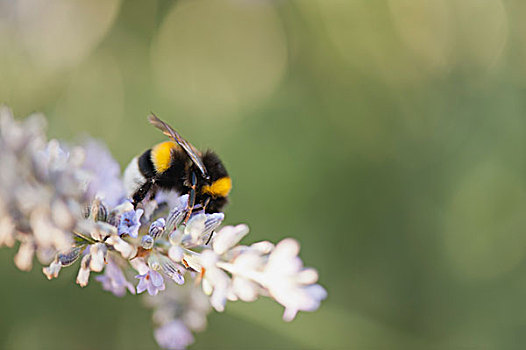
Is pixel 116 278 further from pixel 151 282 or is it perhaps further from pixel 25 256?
pixel 25 256

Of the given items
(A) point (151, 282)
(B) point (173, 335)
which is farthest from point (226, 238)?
(B) point (173, 335)

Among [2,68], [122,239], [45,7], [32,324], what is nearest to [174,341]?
[122,239]

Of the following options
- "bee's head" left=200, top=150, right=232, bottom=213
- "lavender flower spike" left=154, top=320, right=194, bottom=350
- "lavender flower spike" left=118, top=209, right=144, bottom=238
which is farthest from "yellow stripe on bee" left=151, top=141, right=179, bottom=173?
"lavender flower spike" left=154, top=320, right=194, bottom=350

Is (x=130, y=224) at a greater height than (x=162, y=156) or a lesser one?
lesser

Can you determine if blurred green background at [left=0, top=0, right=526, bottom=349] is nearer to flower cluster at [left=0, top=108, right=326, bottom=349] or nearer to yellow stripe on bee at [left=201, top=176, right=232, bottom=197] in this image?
yellow stripe on bee at [left=201, top=176, right=232, bottom=197]

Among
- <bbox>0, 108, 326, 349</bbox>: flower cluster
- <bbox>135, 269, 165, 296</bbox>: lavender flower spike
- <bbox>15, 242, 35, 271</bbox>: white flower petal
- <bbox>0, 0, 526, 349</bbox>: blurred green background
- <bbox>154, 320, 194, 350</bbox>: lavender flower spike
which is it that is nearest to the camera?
<bbox>0, 108, 326, 349</bbox>: flower cluster

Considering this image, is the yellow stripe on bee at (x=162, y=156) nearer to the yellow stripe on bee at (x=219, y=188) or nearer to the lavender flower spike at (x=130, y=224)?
the yellow stripe on bee at (x=219, y=188)
